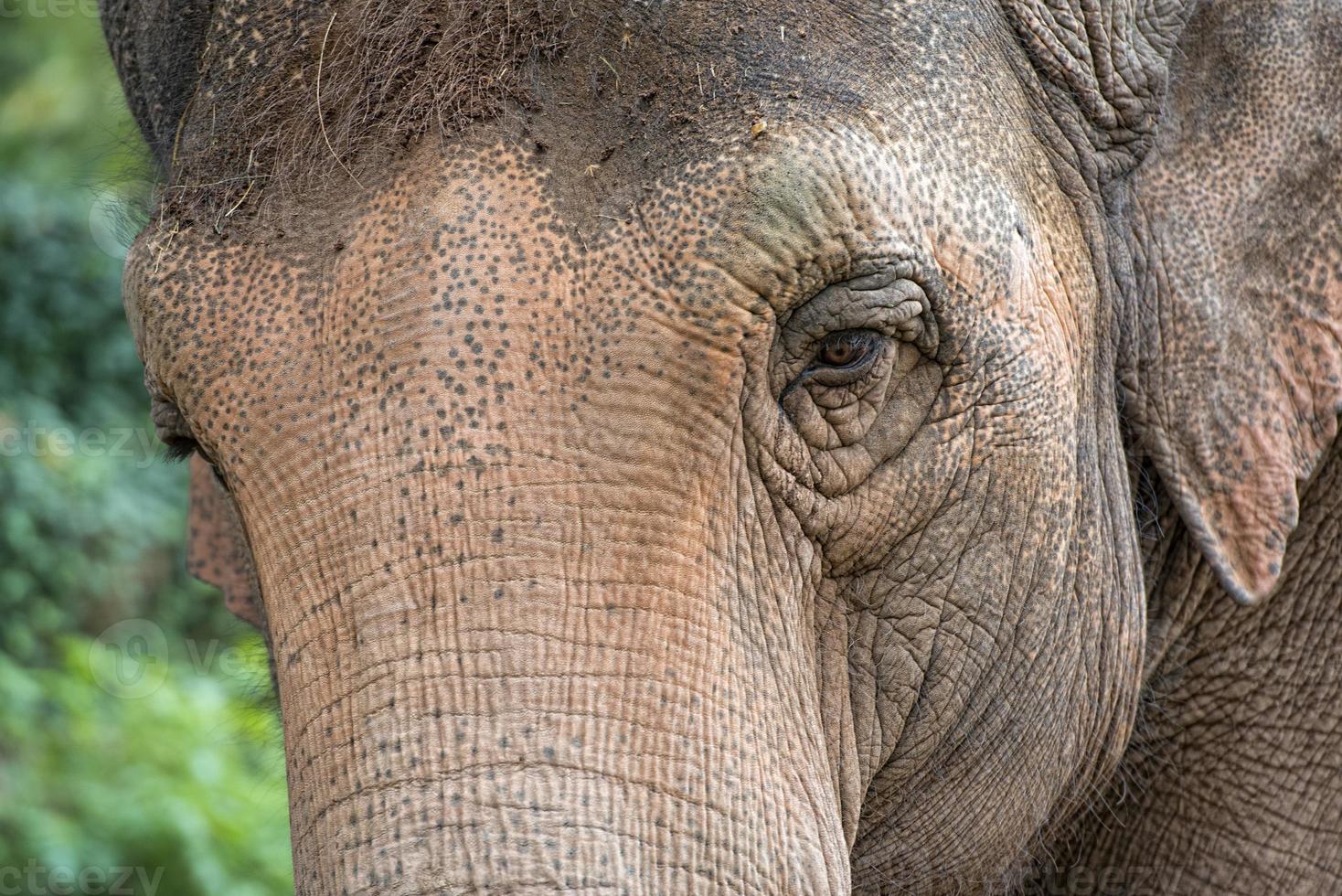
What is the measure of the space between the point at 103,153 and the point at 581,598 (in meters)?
1.62

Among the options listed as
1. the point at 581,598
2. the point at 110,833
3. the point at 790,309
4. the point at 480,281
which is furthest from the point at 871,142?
the point at 110,833

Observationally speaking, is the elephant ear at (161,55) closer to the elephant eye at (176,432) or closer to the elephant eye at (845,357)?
the elephant eye at (176,432)

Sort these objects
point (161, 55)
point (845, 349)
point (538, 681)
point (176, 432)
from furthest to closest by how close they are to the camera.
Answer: point (161, 55) < point (176, 432) < point (845, 349) < point (538, 681)

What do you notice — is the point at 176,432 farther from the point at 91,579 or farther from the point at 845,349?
the point at 91,579

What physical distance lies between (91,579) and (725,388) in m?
7.28

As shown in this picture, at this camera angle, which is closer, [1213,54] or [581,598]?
[581,598]

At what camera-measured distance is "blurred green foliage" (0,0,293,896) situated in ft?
17.6

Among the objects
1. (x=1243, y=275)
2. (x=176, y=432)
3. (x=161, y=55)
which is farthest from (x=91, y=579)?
(x=1243, y=275)

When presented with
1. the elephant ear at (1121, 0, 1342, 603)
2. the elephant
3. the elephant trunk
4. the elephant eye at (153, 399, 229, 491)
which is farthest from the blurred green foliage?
the elephant ear at (1121, 0, 1342, 603)

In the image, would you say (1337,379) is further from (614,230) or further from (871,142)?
(614,230)

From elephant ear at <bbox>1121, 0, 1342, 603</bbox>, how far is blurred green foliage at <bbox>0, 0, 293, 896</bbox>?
156cm

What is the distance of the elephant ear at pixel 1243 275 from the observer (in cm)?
215

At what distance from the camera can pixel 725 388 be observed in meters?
1.73

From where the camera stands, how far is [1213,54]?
2180mm
